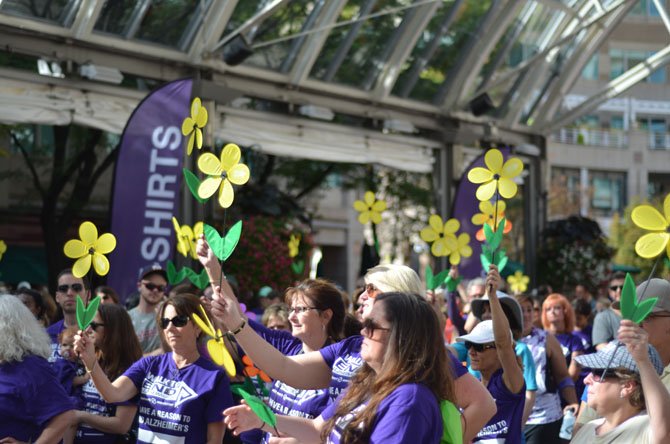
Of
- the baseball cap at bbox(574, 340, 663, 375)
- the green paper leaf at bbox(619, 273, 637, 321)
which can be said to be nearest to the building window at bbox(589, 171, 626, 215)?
the baseball cap at bbox(574, 340, 663, 375)

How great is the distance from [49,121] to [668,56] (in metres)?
8.43

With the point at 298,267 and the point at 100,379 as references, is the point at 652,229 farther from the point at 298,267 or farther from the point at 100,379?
the point at 298,267

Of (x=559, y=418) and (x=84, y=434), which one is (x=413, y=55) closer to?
(x=559, y=418)

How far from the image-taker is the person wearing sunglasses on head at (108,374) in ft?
16.4

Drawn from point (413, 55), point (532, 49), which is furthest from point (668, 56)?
point (413, 55)

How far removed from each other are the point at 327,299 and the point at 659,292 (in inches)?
58.8

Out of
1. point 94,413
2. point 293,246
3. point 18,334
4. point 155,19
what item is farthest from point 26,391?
point 293,246

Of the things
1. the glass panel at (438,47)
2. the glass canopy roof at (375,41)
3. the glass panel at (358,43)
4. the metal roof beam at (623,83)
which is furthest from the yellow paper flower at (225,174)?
the metal roof beam at (623,83)

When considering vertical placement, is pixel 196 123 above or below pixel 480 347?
above

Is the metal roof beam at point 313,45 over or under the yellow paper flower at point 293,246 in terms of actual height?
over

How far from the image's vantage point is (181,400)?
4594mm

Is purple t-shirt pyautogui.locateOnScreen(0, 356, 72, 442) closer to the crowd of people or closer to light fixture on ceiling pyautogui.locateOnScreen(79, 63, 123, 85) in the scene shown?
the crowd of people

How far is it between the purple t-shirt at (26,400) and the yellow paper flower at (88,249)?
84cm

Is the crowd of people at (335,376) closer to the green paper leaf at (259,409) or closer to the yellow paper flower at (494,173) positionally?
the green paper leaf at (259,409)
